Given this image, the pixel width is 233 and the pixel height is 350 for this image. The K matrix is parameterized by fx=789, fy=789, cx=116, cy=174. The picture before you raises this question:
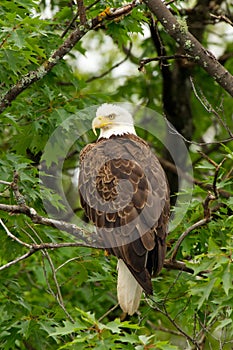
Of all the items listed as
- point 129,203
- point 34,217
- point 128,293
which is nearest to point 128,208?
point 129,203

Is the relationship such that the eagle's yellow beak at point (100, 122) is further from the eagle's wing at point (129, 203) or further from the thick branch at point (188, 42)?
the thick branch at point (188, 42)

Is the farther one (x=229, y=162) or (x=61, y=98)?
(x=229, y=162)

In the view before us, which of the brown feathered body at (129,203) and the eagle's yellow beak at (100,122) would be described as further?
the eagle's yellow beak at (100,122)

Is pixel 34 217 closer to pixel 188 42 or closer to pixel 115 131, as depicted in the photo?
pixel 188 42

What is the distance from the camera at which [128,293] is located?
5309 millimetres

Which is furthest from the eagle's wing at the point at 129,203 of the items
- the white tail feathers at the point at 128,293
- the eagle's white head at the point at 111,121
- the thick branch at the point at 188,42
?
the thick branch at the point at 188,42

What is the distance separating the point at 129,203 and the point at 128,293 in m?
0.61

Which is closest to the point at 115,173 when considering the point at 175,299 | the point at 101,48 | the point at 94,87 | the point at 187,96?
the point at 175,299

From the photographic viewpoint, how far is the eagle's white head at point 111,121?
628 cm

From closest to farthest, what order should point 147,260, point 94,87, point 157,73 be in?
point 147,260, point 157,73, point 94,87

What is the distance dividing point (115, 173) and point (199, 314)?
117cm

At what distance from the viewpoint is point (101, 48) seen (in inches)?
465

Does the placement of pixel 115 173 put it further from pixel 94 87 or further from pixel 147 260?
pixel 94 87

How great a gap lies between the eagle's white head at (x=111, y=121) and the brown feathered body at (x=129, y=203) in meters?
0.51
